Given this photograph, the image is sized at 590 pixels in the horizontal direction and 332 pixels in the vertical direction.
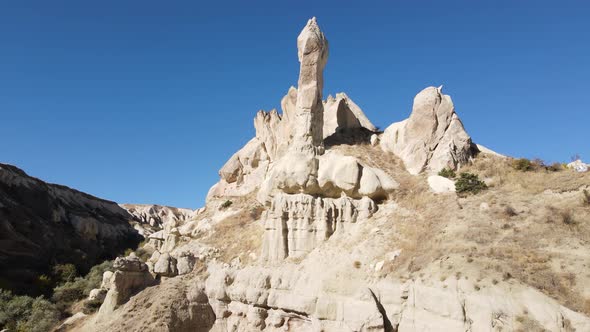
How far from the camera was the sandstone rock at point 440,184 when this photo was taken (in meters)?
24.3

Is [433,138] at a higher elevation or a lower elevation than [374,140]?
lower

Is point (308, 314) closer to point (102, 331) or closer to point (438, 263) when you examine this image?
point (438, 263)

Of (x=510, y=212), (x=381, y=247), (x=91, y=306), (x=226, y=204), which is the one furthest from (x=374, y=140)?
(x=91, y=306)

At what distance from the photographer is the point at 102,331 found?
2514 centimetres

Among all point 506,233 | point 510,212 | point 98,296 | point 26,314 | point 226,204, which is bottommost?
point 26,314

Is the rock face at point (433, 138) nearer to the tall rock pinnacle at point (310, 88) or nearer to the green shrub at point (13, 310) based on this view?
the tall rock pinnacle at point (310, 88)

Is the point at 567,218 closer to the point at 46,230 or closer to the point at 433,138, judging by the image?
the point at 433,138

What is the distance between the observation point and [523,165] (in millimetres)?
25438

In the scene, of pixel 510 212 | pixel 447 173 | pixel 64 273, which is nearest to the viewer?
pixel 510 212

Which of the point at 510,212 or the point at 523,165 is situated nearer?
the point at 510,212

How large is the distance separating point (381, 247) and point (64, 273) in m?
39.8

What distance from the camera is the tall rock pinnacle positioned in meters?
28.5

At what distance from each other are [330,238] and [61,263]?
133 feet

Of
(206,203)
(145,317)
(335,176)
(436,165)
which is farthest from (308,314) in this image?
(206,203)
